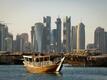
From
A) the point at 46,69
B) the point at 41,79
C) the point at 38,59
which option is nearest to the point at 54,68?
the point at 46,69

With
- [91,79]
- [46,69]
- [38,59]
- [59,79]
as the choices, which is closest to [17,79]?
[59,79]

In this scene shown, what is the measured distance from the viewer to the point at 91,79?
110750 millimetres

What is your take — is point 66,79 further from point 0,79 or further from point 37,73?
point 37,73

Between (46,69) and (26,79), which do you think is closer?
(26,79)

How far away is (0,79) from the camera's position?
106m

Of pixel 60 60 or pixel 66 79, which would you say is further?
pixel 60 60

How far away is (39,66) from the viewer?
13412 centimetres

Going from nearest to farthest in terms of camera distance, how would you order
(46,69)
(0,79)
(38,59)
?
(0,79) < (46,69) < (38,59)

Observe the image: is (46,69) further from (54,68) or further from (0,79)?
(0,79)

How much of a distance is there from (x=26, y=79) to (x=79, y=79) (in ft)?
40.5

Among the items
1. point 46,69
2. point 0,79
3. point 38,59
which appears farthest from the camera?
point 38,59

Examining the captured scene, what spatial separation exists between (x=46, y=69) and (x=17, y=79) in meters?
27.4

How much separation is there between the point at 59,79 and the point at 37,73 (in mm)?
26403

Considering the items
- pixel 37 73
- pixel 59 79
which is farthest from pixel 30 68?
pixel 59 79
